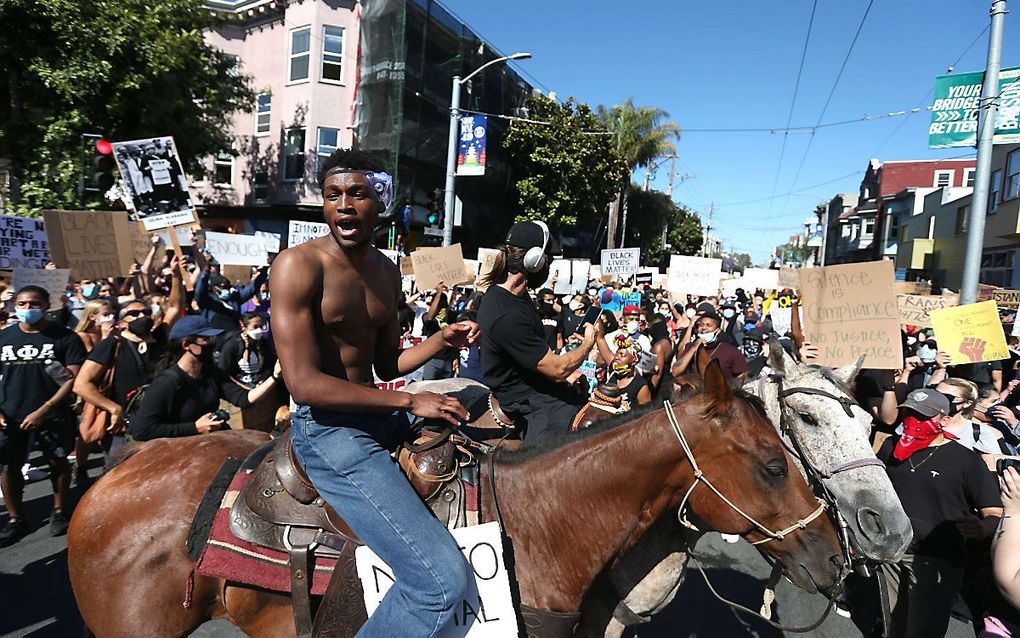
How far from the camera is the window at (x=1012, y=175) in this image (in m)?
22.1

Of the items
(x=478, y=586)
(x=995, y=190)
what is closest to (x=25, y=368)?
(x=478, y=586)

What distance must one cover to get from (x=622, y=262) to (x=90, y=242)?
41.9ft

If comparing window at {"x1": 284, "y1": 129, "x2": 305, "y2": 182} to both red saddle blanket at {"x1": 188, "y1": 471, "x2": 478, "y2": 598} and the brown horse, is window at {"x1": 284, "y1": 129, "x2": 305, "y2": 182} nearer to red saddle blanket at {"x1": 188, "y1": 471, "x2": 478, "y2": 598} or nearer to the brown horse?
the brown horse

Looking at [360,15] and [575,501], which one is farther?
[360,15]

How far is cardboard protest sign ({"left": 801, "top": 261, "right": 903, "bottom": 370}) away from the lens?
5.50m

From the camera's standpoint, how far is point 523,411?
4125 mm

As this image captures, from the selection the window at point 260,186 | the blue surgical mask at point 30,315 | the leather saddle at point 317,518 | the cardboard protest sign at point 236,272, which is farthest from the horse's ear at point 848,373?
the window at point 260,186

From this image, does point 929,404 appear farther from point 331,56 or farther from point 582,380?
point 331,56

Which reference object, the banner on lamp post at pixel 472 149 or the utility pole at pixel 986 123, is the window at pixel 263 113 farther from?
the utility pole at pixel 986 123

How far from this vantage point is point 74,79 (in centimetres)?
1427

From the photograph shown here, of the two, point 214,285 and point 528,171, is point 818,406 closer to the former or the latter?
point 214,285

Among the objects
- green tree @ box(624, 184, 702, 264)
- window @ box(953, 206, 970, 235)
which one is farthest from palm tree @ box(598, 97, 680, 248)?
window @ box(953, 206, 970, 235)

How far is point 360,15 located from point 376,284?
24966 mm

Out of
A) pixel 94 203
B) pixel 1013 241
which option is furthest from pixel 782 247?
pixel 94 203
